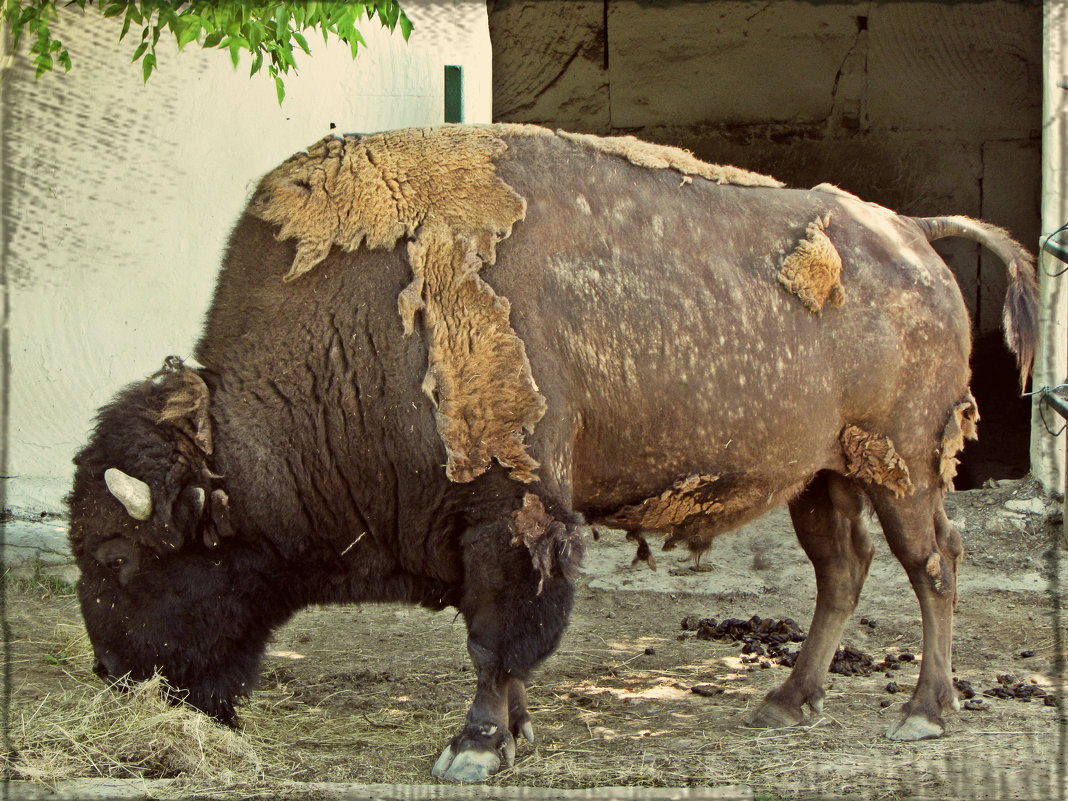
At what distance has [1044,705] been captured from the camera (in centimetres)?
436

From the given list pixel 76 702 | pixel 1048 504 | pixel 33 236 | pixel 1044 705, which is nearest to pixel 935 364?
pixel 1044 705

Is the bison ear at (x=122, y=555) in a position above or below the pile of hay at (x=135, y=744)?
above

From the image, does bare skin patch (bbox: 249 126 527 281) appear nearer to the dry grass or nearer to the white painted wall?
the dry grass

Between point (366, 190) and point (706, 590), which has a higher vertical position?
point (366, 190)

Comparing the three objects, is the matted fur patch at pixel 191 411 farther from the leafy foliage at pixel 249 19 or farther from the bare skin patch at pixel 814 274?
the bare skin patch at pixel 814 274

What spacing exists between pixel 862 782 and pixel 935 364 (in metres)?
1.61

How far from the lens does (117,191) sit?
5852mm

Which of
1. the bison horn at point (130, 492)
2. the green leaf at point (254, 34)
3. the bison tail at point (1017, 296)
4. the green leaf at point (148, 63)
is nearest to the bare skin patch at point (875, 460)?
the bison tail at point (1017, 296)

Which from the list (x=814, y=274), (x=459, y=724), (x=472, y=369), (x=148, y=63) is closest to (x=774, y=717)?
(x=459, y=724)

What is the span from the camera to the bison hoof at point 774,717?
4230mm

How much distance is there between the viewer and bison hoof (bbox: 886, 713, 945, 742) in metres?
→ 4.07

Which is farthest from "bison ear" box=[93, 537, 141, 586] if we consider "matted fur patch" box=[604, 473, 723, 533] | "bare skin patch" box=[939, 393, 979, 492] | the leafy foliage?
"bare skin patch" box=[939, 393, 979, 492]

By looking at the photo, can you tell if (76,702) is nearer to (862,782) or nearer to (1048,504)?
(862,782)

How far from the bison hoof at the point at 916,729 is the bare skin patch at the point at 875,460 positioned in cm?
84
